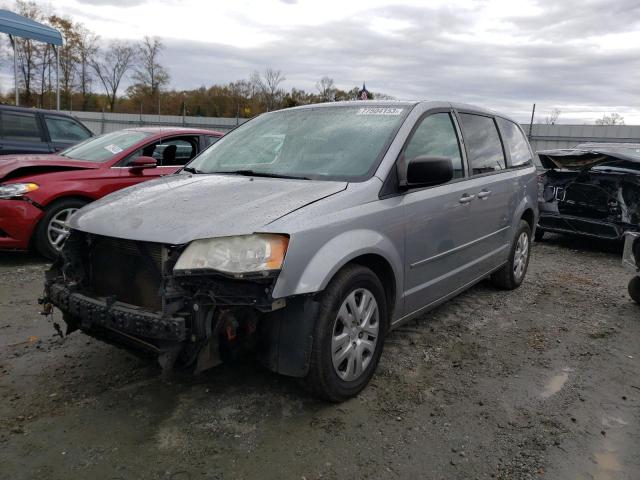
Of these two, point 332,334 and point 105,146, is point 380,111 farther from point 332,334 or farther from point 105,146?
point 105,146

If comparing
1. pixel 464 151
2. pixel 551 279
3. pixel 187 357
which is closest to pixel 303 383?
pixel 187 357

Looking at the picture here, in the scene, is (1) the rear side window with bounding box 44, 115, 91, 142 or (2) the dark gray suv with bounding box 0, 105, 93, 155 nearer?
(2) the dark gray suv with bounding box 0, 105, 93, 155

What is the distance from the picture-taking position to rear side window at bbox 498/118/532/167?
5121mm

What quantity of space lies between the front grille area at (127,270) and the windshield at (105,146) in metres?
3.70

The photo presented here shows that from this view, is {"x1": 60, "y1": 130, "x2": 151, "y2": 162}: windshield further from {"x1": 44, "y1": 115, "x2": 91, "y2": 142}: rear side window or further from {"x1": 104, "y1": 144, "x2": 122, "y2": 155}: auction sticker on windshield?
{"x1": 44, "y1": 115, "x2": 91, "y2": 142}: rear side window

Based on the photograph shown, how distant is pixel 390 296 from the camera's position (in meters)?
3.25

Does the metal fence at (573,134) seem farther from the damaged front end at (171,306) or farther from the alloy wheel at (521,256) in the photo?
the damaged front end at (171,306)

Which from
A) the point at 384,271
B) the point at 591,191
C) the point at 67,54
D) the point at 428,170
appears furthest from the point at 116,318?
the point at 67,54

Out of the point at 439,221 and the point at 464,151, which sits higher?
the point at 464,151

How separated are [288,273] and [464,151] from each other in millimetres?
2265

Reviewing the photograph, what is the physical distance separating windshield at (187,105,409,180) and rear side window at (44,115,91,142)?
19.6ft

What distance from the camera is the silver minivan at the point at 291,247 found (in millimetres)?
2469

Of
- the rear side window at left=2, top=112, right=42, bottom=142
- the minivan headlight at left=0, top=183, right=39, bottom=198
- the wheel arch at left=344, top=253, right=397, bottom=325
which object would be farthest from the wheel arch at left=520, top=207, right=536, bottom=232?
the rear side window at left=2, top=112, right=42, bottom=142

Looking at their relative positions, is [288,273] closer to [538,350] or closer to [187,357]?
[187,357]
